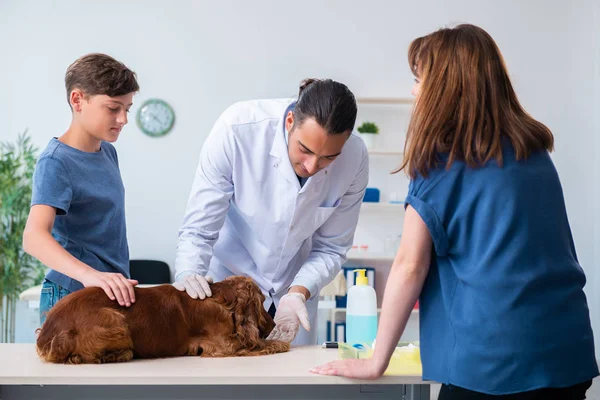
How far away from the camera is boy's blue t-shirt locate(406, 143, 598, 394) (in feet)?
3.91

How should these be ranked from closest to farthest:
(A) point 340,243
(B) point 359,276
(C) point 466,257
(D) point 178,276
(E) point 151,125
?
1. (C) point 466,257
2. (D) point 178,276
3. (B) point 359,276
4. (A) point 340,243
5. (E) point 151,125

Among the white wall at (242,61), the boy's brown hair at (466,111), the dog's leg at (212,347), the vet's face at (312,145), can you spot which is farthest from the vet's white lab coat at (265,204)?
the white wall at (242,61)

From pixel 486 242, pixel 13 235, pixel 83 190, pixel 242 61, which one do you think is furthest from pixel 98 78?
pixel 242 61

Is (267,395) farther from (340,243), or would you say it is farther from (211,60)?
(211,60)

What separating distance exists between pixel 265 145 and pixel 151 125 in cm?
359

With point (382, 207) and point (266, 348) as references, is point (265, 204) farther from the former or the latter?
point (382, 207)

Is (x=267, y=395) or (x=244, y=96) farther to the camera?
(x=244, y=96)

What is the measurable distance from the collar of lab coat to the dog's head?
1.45 feet

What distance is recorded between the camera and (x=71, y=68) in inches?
71.4

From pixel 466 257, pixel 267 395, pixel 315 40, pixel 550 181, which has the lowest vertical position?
pixel 267 395

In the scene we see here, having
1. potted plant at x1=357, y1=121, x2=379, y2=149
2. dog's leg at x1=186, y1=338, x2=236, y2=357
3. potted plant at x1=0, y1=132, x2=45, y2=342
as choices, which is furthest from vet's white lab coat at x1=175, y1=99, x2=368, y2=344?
potted plant at x1=0, y1=132, x2=45, y2=342

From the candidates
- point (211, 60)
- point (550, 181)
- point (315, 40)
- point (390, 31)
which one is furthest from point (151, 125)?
point (550, 181)

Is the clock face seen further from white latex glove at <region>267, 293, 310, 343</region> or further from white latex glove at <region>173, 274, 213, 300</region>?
white latex glove at <region>173, 274, 213, 300</region>

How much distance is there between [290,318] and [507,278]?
786 millimetres
